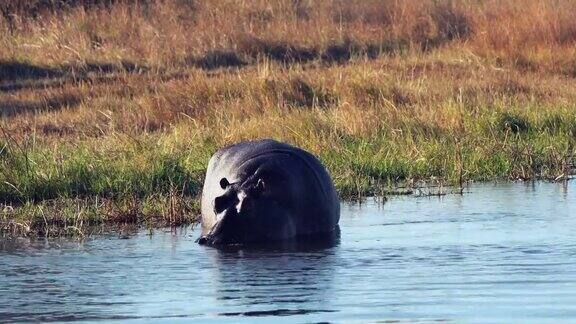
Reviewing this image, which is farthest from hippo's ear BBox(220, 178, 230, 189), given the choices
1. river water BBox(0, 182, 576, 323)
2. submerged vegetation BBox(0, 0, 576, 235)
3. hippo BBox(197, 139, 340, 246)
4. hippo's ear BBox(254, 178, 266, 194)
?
submerged vegetation BBox(0, 0, 576, 235)

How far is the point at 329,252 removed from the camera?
725cm

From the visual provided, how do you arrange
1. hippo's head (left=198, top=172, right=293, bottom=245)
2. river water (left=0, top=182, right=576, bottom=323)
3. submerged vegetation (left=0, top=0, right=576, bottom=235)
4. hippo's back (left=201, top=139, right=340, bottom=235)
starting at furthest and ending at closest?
submerged vegetation (left=0, top=0, right=576, bottom=235) < hippo's back (left=201, top=139, right=340, bottom=235) < hippo's head (left=198, top=172, right=293, bottom=245) < river water (left=0, top=182, right=576, bottom=323)

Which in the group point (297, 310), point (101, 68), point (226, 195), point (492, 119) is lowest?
point (297, 310)

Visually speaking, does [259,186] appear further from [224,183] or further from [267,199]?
[224,183]

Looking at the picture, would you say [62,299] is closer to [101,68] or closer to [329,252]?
[329,252]

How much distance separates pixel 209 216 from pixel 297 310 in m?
2.02

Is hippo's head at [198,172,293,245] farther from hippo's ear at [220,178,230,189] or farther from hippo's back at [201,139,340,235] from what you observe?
hippo's back at [201,139,340,235]

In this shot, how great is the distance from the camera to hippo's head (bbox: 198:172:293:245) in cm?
736

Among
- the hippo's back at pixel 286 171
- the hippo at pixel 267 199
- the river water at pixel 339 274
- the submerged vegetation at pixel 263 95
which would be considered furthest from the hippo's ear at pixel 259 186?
the submerged vegetation at pixel 263 95

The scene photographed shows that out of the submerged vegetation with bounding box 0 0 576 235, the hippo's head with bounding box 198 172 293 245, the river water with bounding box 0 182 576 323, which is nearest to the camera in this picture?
the river water with bounding box 0 182 576 323

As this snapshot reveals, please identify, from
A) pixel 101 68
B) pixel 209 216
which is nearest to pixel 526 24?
pixel 101 68

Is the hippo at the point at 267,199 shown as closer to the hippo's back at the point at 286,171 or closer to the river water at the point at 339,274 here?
the hippo's back at the point at 286,171

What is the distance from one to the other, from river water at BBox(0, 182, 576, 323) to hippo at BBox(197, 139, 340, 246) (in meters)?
0.15

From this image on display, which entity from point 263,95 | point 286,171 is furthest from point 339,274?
point 263,95
